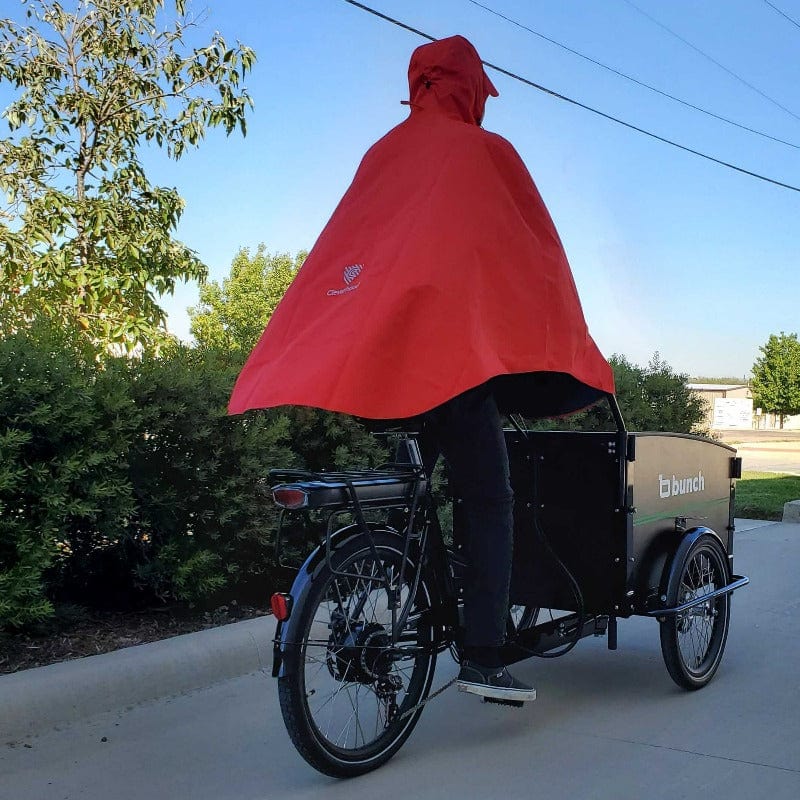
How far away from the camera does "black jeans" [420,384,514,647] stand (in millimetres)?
3369

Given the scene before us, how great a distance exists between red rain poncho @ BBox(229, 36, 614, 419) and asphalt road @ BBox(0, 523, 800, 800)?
1.24m

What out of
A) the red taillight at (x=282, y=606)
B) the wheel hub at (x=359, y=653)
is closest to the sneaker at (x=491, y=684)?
the wheel hub at (x=359, y=653)

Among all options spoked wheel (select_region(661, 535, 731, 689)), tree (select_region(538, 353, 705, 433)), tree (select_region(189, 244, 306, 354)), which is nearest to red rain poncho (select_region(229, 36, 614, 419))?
spoked wheel (select_region(661, 535, 731, 689))

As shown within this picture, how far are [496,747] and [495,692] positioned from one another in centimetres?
28

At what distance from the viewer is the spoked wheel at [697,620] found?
13.3 feet

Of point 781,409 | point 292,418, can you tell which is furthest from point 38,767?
point 781,409

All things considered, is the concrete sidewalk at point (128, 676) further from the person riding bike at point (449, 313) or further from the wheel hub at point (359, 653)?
the person riding bike at point (449, 313)

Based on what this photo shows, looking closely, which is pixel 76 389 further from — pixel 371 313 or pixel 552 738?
pixel 552 738

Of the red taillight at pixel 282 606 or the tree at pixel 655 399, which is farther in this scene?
the tree at pixel 655 399

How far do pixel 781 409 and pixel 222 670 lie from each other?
3261 inches

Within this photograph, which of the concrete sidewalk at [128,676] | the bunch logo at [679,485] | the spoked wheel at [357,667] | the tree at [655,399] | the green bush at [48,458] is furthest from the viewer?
the tree at [655,399]

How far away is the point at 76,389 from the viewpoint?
160 inches

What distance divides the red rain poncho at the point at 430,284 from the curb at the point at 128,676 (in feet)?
4.48

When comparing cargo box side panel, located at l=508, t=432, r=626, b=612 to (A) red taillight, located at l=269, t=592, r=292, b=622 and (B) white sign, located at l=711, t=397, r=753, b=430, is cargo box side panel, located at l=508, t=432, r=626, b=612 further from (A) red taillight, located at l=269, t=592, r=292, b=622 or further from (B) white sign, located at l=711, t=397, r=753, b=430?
(B) white sign, located at l=711, t=397, r=753, b=430
